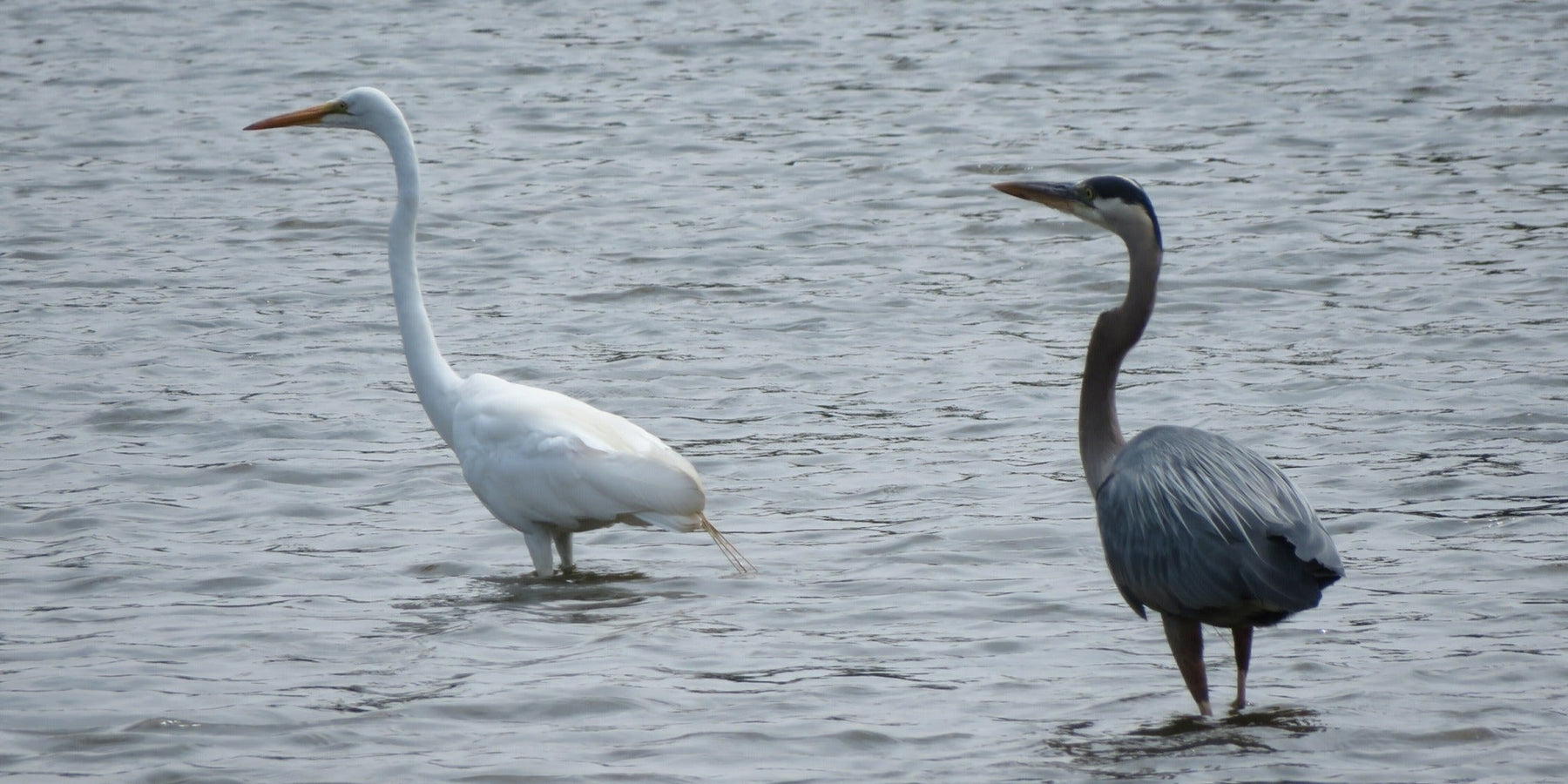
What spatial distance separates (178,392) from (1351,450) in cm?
526

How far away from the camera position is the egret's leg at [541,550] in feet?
22.2

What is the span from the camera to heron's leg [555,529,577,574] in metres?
6.91

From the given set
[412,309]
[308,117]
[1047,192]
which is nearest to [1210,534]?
[1047,192]

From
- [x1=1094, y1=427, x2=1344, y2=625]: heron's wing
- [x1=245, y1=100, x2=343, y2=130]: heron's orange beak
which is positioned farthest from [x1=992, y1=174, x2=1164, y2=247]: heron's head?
[x1=245, y1=100, x2=343, y2=130]: heron's orange beak

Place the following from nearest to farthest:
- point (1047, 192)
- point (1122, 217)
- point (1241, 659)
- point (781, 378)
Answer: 1. point (1241, 659)
2. point (1122, 217)
3. point (1047, 192)
4. point (781, 378)

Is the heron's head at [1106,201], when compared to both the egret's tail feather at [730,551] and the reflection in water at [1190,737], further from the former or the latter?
the egret's tail feather at [730,551]

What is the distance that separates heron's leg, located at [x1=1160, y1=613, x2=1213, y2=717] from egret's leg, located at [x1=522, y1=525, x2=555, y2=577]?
7.88 feet

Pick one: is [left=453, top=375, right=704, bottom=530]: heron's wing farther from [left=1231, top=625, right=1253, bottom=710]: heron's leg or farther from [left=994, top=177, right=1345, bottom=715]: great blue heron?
[left=1231, top=625, right=1253, bottom=710]: heron's leg

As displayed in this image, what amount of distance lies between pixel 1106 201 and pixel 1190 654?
1387mm

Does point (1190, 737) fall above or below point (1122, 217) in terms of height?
below

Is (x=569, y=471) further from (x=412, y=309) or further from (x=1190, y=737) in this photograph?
(x=1190, y=737)

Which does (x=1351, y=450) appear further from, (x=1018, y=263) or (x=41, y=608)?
(x=41, y=608)

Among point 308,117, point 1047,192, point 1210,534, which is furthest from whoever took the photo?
point 308,117

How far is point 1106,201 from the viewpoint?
18.9 feet
